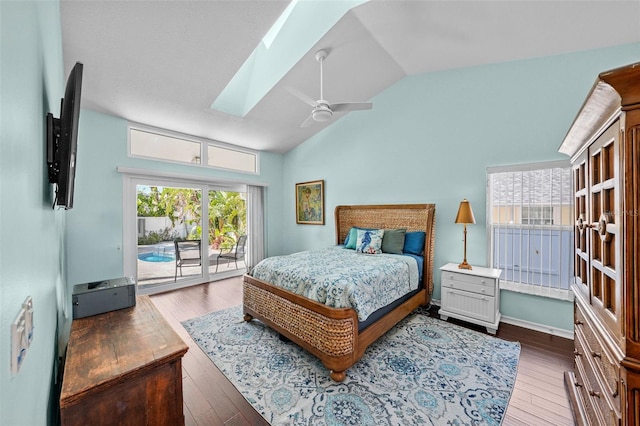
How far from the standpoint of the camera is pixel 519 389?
2023 millimetres

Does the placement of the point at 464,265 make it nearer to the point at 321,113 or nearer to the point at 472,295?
the point at 472,295

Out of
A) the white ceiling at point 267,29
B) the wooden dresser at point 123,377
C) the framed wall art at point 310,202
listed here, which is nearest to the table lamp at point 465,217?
the white ceiling at point 267,29

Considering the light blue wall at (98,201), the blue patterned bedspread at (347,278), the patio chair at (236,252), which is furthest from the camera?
the patio chair at (236,252)

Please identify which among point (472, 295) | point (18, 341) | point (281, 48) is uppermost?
point (281, 48)

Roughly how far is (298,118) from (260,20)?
2.01 meters

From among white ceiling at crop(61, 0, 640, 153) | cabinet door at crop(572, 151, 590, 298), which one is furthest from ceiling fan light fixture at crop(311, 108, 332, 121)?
cabinet door at crop(572, 151, 590, 298)

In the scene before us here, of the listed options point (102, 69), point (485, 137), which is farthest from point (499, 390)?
point (102, 69)

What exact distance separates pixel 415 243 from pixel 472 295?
3.19 ft

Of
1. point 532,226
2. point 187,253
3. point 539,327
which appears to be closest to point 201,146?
point 187,253

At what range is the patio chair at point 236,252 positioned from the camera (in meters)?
5.11

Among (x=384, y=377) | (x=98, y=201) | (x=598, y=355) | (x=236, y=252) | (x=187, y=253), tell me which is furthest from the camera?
(x=236, y=252)

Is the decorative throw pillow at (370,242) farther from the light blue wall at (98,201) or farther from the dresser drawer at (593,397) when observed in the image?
the light blue wall at (98,201)

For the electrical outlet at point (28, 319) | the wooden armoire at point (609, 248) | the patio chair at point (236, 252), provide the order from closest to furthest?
1. the electrical outlet at point (28, 319)
2. the wooden armoire at point (609, 248)
3. the patio chair at point (236, 252)

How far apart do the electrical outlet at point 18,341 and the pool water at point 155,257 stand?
13.6 feet
